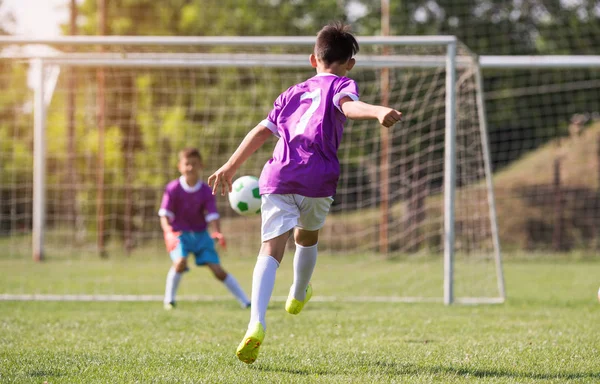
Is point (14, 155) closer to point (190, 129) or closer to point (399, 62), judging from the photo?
point (190, 129)

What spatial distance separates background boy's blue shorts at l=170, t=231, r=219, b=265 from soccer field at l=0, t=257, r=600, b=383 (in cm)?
47

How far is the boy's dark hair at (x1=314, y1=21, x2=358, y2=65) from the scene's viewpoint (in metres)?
4.28

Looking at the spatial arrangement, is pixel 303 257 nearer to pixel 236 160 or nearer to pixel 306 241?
pixel 306 241

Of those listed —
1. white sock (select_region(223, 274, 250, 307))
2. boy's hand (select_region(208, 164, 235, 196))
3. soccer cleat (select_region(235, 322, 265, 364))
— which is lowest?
white sock (select_region(223, 274, 250, 307))

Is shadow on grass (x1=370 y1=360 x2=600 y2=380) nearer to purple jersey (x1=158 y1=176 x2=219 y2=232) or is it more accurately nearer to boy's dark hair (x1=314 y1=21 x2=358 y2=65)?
boy's dark hair (x1=314 y1=21 x2=358 y2=65)

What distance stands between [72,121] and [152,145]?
3.02 meters

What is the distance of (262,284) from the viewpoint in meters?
4.12

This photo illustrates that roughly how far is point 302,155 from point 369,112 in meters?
0.60

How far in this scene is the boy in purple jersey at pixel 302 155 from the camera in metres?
4.17

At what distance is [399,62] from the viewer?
9.27 m

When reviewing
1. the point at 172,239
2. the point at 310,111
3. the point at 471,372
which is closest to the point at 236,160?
the point at 310,111

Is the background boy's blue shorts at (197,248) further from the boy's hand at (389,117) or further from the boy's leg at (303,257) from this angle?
the boy's hand at (389,117)

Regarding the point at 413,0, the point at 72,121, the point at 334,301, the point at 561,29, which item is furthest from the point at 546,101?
the point at 334,301

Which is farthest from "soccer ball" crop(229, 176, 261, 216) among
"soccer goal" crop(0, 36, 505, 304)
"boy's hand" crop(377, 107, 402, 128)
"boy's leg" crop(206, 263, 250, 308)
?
"boy's hand" crop(377, 107, 402, 128)
